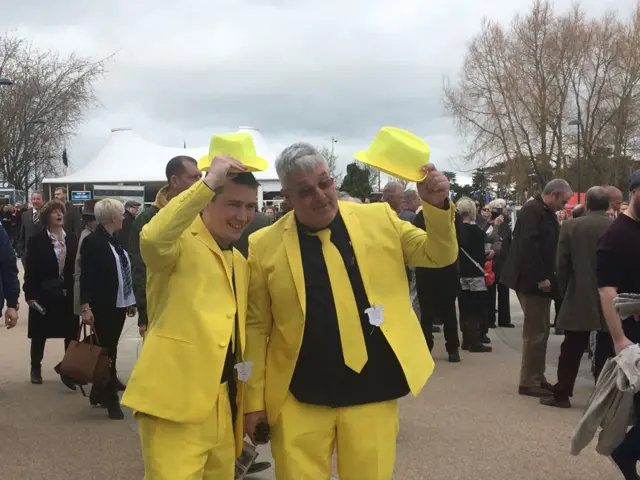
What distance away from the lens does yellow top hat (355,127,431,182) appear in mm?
2555

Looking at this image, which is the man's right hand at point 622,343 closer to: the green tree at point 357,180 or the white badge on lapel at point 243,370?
the white badge on lapel at point 243,370

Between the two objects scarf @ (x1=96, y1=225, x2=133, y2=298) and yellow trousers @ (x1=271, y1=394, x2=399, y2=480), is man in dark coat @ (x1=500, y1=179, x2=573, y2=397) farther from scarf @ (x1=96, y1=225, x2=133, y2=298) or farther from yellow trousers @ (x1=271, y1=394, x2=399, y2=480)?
yellow trousers @ (x1=271, y1=394, x2=399, y2=480)

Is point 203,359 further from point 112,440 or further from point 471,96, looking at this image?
point 471,96

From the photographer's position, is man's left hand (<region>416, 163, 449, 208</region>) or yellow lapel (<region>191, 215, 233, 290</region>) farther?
yellow lapel (<region>191, 215, 233, 290</region>)

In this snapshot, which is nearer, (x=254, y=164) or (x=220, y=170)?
(x=220, y=170)

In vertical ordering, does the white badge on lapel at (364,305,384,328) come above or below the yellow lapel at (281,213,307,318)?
below

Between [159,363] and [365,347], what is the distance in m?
0.76

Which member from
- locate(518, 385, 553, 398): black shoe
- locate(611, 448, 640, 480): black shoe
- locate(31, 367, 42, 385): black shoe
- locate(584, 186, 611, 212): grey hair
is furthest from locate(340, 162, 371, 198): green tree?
locate(611, 448, 640, 480): black shoe

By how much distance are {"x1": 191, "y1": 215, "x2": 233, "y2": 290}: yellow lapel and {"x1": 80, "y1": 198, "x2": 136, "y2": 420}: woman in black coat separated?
139 inches

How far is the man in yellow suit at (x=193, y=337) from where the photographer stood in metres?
2.61

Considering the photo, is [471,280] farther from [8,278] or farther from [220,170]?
[220,170]

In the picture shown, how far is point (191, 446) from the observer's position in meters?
2.66

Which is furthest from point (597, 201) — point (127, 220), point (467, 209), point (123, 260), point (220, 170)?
point (127, 220)

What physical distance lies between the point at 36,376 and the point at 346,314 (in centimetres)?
572
